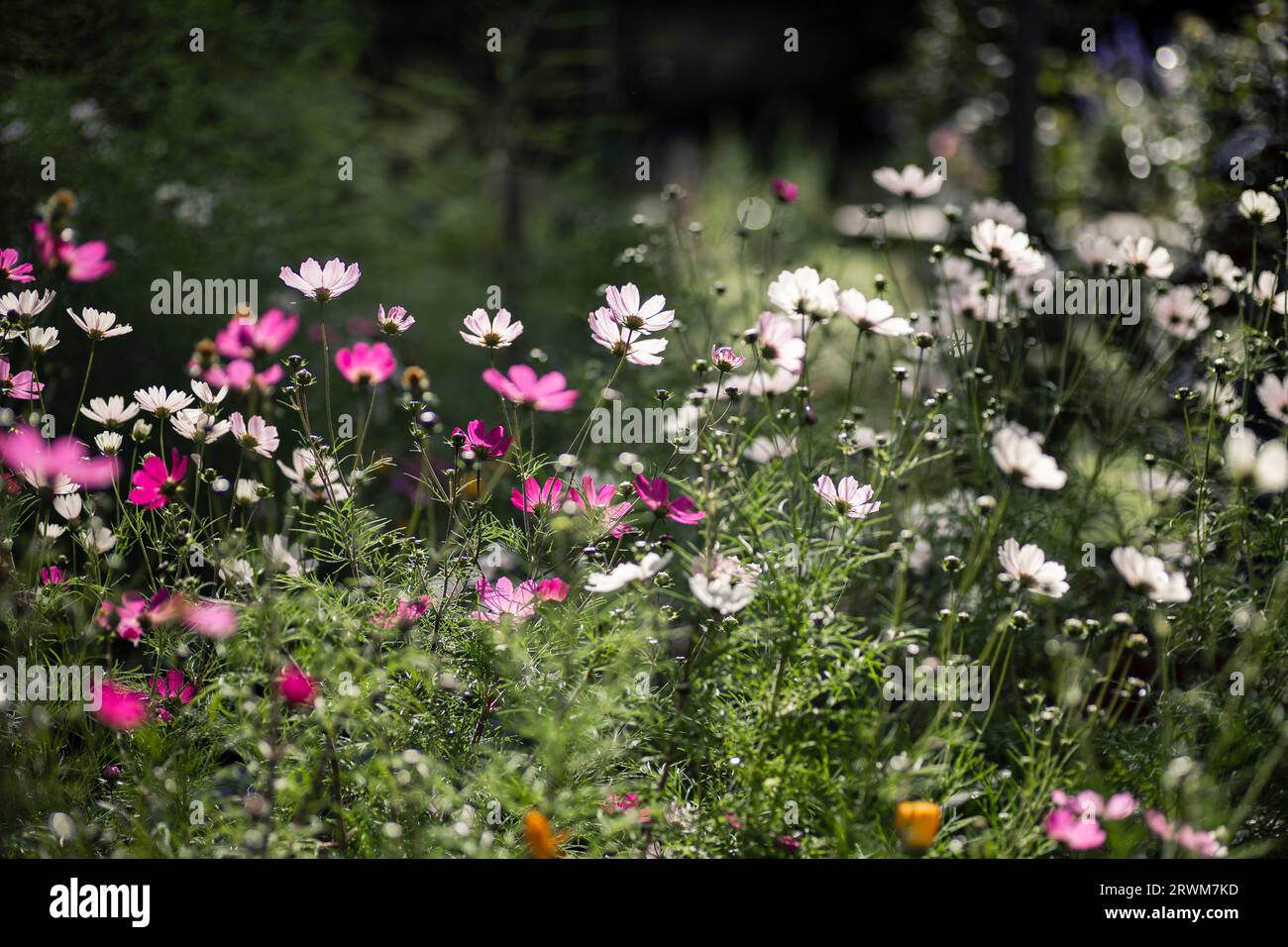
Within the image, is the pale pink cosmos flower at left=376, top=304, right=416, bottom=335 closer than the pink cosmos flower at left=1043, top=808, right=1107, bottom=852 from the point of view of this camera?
No

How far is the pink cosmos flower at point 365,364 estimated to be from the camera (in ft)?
4.19

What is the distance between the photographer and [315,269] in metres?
1.40

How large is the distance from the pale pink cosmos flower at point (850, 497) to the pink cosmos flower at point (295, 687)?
0.73m

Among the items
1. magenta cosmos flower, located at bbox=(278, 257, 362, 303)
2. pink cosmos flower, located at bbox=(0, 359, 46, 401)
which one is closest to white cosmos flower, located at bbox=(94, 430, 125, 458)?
pink cosmos flower, located at bbox=(0, 359, 46, 401)

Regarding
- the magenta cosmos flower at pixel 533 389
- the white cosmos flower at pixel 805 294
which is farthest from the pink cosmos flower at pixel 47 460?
the white cosmos flower at pixel 805 294

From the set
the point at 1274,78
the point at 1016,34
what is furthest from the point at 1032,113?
the point at 1274,78

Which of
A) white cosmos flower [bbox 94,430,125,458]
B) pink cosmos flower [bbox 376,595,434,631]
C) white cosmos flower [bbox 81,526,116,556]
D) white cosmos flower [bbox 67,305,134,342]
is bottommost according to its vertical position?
pink cosmos flower [bbox 376,595,434,631]

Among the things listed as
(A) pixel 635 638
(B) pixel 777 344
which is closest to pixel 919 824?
(A) pixel 635 638

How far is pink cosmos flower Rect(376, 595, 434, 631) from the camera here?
127cm

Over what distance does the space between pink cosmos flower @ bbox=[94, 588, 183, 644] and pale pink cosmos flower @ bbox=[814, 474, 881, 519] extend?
875mm

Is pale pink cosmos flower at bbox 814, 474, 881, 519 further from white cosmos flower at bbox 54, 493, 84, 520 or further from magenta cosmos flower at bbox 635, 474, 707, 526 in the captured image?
white cosmos flower at bbox 54, 493, 84, 520

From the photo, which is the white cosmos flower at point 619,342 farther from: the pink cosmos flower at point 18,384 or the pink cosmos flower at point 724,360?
the pink cosmos flower at point 18,384
